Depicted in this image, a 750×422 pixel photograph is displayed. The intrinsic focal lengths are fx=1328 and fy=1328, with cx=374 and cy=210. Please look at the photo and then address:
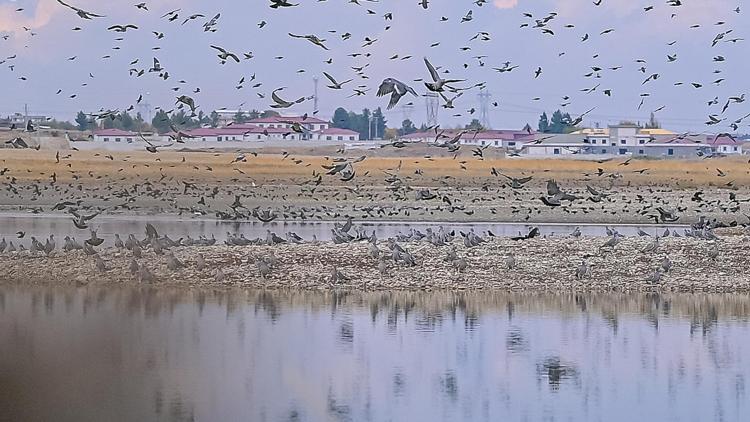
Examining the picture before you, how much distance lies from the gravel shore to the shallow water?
4.82 m

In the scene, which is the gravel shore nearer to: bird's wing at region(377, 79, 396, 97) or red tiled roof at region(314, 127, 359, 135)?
bird's wing at region(377, 79, 396, 97)

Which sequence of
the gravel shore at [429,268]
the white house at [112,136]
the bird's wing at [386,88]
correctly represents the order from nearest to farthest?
the bird's wing at [386,88]
the gravel shore at [429,268]
the white house at [112,136]

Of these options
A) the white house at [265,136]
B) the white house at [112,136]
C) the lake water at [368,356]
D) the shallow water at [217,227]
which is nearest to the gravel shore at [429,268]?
the lake water at [368,356]

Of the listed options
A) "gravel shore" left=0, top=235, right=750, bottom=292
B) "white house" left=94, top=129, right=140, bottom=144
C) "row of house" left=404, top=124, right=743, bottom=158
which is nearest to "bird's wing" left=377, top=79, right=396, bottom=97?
"gravel shore" left=0, top=235, right=750, bottom=292

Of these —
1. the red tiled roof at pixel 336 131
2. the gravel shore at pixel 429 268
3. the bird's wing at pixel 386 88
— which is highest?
the red tiled roof at pixel 336 131

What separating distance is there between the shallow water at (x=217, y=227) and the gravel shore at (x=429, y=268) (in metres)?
4.82

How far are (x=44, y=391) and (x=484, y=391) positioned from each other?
5201 millimetres

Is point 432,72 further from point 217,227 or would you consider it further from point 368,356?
point 217,227

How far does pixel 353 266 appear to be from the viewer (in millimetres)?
25719

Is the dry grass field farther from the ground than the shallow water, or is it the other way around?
the dry grass field

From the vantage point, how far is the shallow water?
3366 centimetres

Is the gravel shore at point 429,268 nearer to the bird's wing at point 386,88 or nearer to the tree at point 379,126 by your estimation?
the bird's wing at point 386,88

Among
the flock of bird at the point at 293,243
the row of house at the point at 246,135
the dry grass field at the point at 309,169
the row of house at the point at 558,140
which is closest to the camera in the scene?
the flock of bird at the point at 293,243

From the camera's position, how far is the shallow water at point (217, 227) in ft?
110
